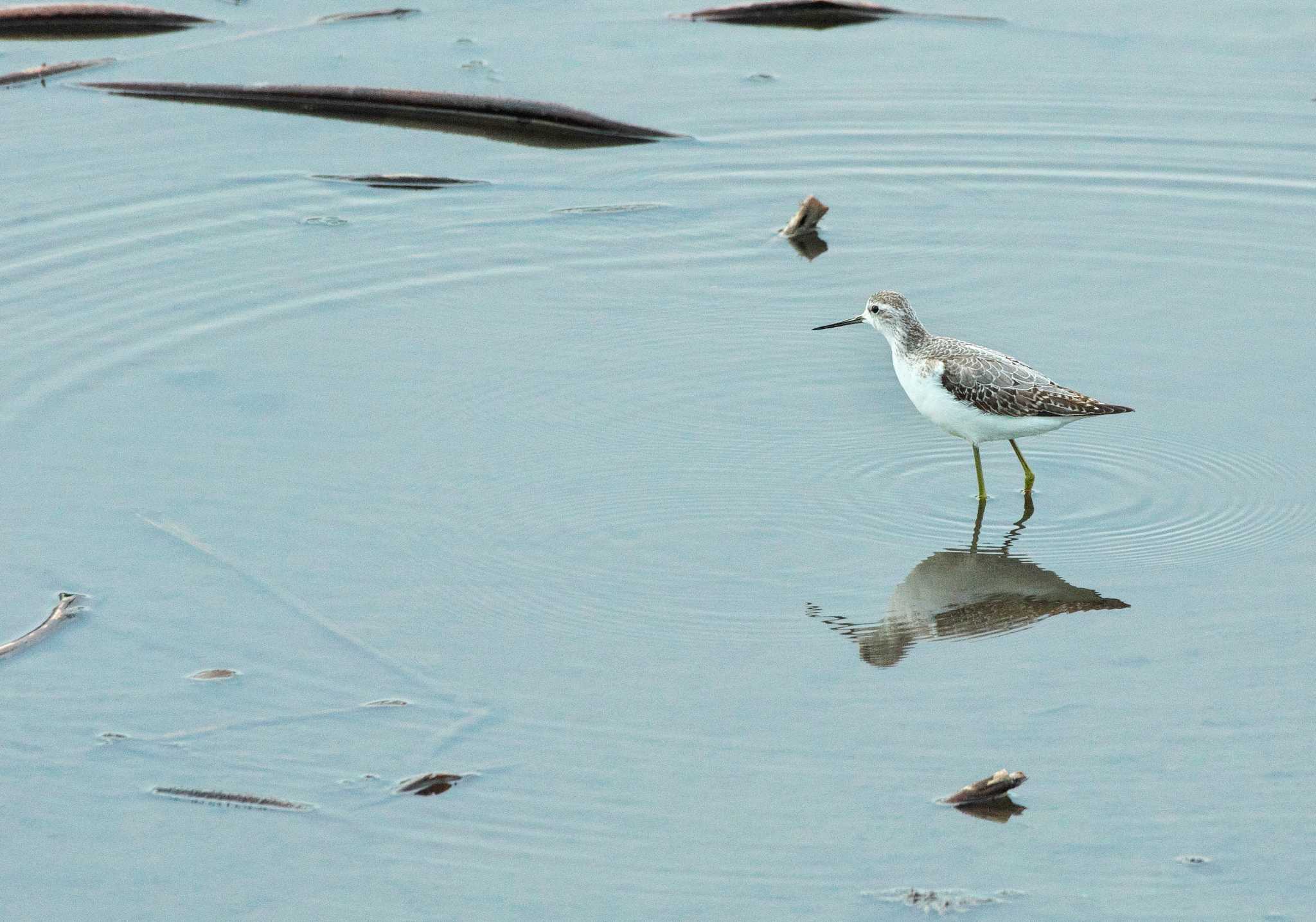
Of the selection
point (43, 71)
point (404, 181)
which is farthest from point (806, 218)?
point (43, 71)

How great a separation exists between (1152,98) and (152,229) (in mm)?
7791

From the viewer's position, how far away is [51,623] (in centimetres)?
709

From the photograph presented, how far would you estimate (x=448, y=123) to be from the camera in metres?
13.0

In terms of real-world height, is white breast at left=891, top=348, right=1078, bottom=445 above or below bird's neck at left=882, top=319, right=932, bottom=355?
below

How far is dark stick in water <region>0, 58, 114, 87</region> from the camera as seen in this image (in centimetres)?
1329

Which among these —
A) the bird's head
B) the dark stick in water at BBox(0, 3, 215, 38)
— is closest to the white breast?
the bird's head

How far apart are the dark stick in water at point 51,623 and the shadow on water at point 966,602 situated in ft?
10.8

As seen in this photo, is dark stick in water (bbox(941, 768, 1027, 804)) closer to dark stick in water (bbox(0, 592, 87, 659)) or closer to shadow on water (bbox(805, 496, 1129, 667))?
shadow on water (bbox(805, 496, 1129, 667))

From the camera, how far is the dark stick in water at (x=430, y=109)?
12461 millimetres

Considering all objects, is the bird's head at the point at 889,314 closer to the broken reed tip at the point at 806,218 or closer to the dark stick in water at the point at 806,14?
the broken reed tip at the point at 806,218

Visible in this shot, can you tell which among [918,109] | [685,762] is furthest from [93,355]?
[918,109]

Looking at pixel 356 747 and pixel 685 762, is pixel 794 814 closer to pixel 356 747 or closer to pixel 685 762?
pixel 685 762

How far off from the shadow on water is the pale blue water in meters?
0.05

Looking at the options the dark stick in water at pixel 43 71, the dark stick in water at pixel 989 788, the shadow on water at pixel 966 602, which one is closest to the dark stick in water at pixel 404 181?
the dark stick in water at pixel 43 71
